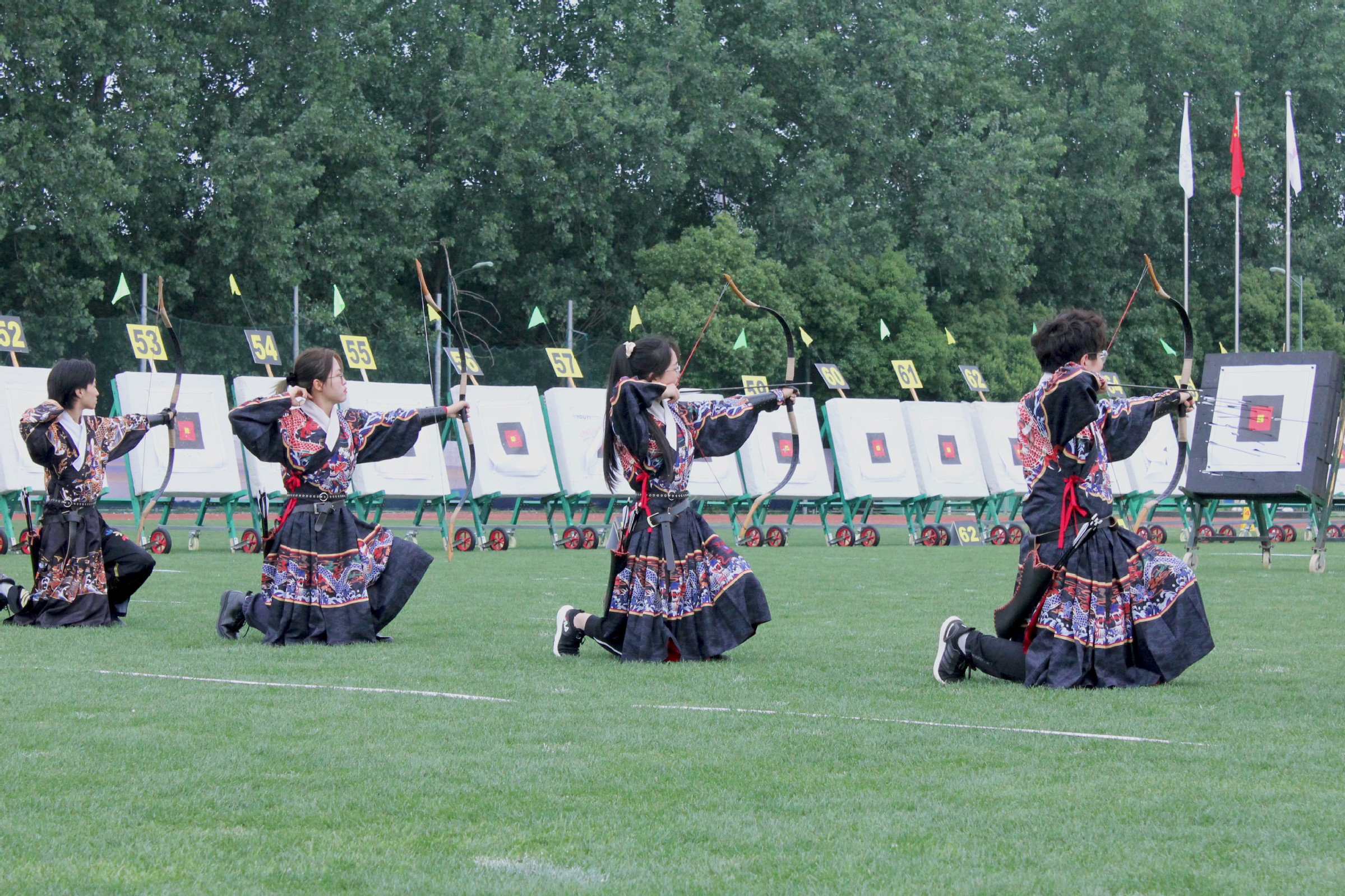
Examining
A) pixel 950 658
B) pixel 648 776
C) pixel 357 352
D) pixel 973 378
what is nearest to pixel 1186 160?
pixel 973 378

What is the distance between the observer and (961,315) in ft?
129

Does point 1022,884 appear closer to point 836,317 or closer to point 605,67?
point 836,317

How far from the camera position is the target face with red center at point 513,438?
64.2 feet

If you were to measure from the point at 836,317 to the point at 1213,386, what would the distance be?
19.4 metres

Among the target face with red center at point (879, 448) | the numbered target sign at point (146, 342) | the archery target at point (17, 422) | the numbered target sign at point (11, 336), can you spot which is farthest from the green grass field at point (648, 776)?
the target face with red center at point (879, 448)

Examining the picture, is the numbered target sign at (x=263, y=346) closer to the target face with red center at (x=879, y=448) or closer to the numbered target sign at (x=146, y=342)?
the numbered target sign at (x=146, y=342)

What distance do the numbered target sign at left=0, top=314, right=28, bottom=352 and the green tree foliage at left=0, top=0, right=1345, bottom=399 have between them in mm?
5575

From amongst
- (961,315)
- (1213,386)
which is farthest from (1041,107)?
(1213,386)

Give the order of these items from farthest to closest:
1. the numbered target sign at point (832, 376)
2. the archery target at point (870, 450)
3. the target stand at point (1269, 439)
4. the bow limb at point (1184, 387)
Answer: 1. the numbered target sign at point (832, 376)
2. the archery target at point (870, 450)
3. the target stand at point (1269, 439)
4. the bow limb at point (1184, 387)

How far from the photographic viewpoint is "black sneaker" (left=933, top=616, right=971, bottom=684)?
6617 millimetres

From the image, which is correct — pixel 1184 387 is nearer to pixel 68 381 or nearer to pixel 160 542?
pixel 68 381

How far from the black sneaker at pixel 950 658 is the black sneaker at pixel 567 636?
6.00 ft

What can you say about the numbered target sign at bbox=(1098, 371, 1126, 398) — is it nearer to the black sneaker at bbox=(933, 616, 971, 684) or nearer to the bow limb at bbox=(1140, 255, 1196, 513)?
the bow limb at bbox=(1140, 255, 1196, 513)

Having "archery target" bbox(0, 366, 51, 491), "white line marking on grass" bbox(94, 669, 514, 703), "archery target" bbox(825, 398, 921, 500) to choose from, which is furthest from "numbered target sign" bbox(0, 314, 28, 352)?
"white line marking on grass" bbox(94, 669, 514, 703)
